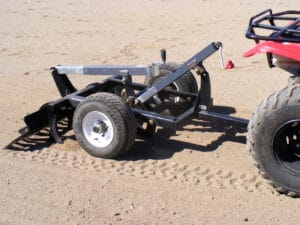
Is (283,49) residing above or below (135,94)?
above

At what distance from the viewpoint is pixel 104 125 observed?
5.69 m

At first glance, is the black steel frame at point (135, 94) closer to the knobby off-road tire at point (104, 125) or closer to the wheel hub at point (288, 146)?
the knobby off-road tire at point (104, 125)

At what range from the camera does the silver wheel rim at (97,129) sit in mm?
5680

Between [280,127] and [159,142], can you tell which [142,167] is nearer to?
[159,142]

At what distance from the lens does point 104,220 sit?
181 inches

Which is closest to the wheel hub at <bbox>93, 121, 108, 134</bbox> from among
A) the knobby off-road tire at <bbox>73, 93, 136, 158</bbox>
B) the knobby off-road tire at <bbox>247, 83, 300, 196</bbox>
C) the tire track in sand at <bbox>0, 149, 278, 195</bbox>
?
the knobby off-road tire at <bbox>73, 93, 136, 158</bbox>

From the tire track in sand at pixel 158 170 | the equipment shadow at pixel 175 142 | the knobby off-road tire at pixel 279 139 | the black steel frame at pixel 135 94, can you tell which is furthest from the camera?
the equipment shadow at pixel 175 142

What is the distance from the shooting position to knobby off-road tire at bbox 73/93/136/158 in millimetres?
5488

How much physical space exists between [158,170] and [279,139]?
47.8 inches

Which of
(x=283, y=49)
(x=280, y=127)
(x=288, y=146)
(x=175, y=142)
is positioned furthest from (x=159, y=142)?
(x=283, y=49)

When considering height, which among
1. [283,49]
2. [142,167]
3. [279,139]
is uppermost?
[283,49]

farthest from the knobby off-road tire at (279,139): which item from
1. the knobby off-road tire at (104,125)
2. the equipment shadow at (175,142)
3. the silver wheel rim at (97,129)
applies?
the silver wheel rim at (97,129)

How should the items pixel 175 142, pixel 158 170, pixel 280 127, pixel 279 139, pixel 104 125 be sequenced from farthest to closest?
pixel 175 142 < pixel 104 125 < pixel 158 170 < pixel 279 139 < pixel 280 127

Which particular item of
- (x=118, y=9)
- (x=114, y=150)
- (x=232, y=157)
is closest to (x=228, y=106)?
(x=232, y=157)
